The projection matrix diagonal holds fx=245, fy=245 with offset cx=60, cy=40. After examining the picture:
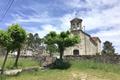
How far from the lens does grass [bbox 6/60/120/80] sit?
75.3ft

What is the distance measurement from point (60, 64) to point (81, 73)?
4.46m

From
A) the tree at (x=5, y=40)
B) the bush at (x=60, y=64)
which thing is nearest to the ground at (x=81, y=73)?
the bush at (x=60, y=64)

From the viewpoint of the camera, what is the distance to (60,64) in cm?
2838

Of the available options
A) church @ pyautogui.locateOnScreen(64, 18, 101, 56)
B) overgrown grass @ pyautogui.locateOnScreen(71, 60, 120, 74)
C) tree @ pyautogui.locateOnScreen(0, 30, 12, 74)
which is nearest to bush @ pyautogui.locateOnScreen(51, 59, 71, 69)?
overgrown grass @ pyautogui.locateOnScreen(71, 60, 120, 74)

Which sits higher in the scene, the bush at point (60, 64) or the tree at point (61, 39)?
the tree at point (61, 39)

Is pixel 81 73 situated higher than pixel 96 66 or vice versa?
pixel 96 66

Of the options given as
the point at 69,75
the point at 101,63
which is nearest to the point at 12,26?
the point at 69,75

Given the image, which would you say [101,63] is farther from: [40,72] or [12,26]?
[12,26]

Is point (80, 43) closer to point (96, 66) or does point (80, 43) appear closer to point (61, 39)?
point (61, 39)

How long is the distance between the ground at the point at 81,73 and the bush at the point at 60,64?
597 millimetres

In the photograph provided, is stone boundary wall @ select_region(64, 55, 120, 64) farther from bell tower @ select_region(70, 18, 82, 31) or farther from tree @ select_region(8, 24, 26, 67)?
bell tower @ select_region(70, 18, 82, 31)

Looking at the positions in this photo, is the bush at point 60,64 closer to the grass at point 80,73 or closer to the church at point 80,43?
the grass at point 80,73

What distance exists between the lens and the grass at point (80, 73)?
75.3ft

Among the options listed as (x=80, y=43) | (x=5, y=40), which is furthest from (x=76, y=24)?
(x=5, y=40)
